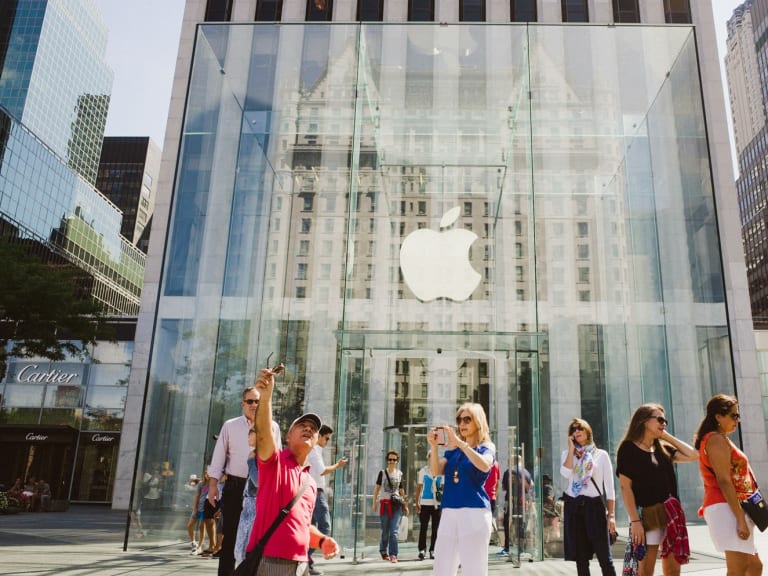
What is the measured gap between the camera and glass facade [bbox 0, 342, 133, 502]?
27312mm

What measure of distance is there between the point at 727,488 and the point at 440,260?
28.3ft

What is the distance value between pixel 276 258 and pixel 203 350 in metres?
2.31

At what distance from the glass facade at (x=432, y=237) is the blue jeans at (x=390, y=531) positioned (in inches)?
20.1

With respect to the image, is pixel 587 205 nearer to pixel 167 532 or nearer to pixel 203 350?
pixel 203 350

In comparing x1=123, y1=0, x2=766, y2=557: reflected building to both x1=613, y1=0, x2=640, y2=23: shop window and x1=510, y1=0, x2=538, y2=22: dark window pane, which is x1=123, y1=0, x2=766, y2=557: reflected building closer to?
x1=510, y1=0, x2=538, y2=22: dark window pane

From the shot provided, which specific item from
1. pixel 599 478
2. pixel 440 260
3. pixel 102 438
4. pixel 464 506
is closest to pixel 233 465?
pixel 464 506

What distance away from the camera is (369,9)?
85.1ft

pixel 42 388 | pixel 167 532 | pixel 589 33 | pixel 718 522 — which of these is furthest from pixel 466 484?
pixel 42 388

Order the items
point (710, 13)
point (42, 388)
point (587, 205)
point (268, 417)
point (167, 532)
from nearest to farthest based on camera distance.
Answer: point (268, 417)
point (167, 532)
point (587, 205)
point (710, 13)
point (42, 388)

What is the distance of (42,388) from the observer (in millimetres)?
29859

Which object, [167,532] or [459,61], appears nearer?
[167,532]

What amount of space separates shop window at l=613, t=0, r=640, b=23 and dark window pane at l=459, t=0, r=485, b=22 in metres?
5.19

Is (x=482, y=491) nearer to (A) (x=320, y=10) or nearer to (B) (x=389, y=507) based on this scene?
(B) (x=389, y=507)

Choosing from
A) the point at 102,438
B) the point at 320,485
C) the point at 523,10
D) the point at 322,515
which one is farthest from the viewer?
the point at 102,438
